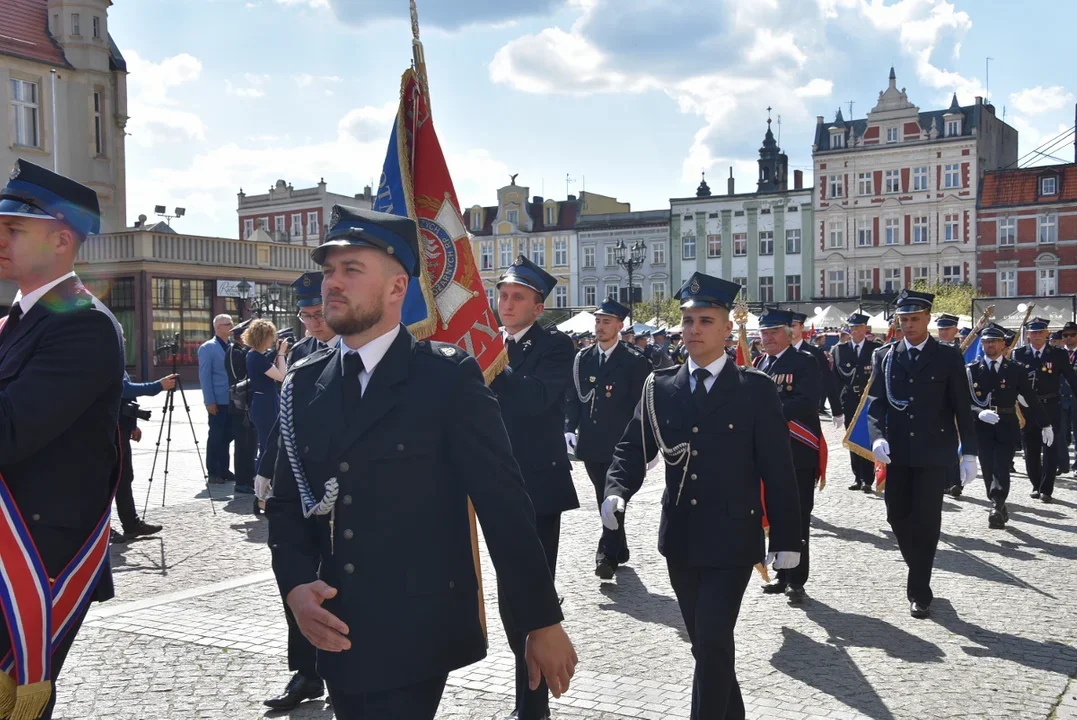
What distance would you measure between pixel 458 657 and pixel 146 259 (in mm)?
35866

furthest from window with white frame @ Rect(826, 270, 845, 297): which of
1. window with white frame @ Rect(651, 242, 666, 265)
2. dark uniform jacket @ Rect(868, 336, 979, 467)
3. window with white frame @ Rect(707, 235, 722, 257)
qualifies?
dark uniform jacket @ Rect(868, 336, 979, 467)

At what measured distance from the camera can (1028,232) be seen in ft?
193

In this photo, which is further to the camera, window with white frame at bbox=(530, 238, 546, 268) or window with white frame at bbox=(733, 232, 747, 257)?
window with white frame at bbox=(530, 238, 546, 268)

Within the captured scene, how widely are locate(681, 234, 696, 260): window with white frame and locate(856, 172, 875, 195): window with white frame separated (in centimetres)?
1087

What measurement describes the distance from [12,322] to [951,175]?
63.5 metres

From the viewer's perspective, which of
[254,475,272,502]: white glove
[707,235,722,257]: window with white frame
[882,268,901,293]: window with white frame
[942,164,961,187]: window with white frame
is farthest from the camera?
[707,235,722,257]: window with white frame

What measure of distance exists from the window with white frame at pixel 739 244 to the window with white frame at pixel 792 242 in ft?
8.75

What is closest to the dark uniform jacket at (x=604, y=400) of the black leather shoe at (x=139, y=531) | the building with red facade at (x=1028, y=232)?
the black leather shoe at (x=139, y=531)

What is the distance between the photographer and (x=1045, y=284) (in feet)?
192

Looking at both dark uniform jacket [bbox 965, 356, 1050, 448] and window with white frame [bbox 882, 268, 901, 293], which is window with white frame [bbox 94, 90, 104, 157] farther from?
window with white frame [bbox 882, 268, 901, 293]

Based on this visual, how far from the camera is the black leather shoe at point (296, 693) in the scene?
5301mm

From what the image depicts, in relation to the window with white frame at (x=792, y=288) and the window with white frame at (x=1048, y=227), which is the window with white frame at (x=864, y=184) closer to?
the window with white frame at (x=792, y=288)

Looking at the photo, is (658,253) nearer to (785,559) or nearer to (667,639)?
(667,639)

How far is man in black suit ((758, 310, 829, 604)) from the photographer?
8.28 metres
